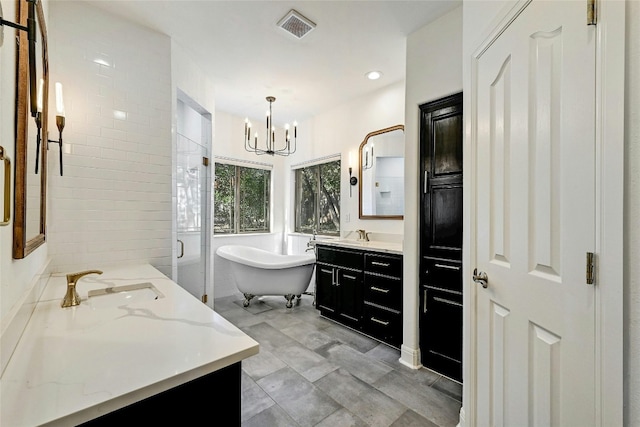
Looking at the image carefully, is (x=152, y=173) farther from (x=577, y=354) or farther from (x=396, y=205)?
(x=577, y=354)

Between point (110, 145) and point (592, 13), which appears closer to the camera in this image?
point (592, 13)

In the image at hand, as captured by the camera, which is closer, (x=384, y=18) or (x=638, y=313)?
(x=638, y=313)

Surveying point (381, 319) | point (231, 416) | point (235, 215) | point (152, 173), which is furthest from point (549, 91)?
point (235, 215)

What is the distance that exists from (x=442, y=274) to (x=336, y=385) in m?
1.09

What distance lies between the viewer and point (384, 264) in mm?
2637

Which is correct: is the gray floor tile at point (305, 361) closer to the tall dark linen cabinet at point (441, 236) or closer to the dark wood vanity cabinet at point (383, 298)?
the dark wood vanity cabinet at point (383, 298)

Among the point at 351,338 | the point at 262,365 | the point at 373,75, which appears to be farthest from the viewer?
the point at 373,75

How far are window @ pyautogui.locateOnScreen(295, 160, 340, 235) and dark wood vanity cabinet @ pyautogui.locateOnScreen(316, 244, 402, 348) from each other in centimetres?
96

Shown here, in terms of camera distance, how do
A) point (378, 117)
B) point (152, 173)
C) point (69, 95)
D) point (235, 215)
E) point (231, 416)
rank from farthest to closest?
point (235, 215)
point (378, 117)
point (152, 173)
point (69, 95)
point (231, 416)

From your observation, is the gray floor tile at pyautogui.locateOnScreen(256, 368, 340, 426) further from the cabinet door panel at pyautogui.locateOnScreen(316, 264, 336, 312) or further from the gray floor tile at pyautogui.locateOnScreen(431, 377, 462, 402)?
the cabinet door panel at pyautogui.locateOnScreen(316, 264, 336, 312)

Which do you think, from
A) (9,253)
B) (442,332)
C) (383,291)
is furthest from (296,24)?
(442,332)

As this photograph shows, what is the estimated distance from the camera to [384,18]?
2162 millimetres

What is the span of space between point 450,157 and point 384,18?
1136 mm

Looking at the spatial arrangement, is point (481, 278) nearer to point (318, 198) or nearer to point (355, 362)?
point (355, 362)
